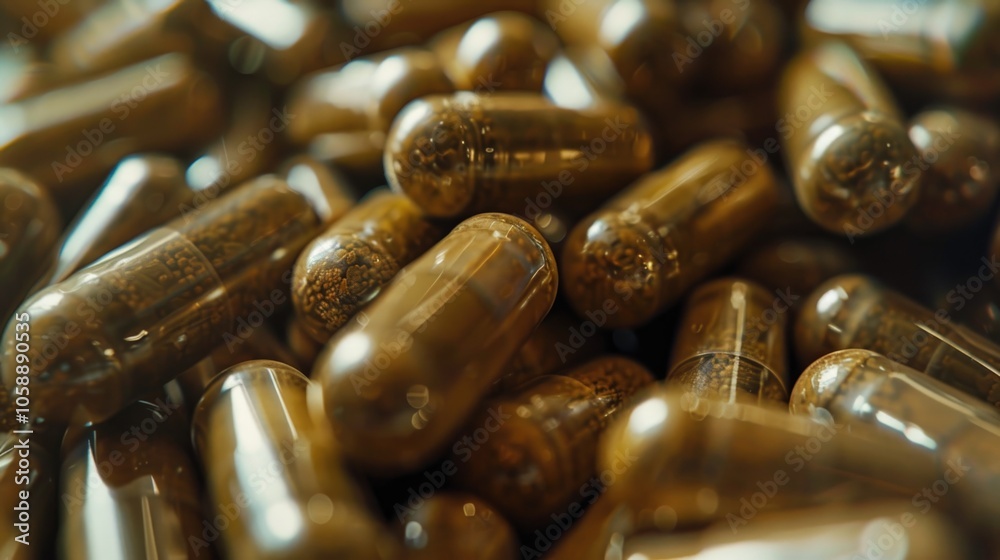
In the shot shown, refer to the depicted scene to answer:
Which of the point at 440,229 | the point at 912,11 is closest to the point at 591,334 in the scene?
the point at 440,229

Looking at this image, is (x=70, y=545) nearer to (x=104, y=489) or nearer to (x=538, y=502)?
(x=104, y=489)

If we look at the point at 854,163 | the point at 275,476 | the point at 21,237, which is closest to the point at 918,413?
the point at 854,163

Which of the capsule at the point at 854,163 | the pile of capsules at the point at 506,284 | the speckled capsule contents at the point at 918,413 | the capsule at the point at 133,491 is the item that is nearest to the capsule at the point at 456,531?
the pile of capsules at the point at 506,284

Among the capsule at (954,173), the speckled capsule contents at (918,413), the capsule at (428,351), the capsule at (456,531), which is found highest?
the capsule at (428,351)

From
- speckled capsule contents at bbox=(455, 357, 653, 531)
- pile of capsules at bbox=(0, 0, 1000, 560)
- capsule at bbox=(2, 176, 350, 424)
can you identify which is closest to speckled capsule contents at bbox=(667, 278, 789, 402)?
pile of capsules at bbox=(0, 0, 1000, 560)

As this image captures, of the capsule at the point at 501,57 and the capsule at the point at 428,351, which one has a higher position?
the capsule at the point at 501,57

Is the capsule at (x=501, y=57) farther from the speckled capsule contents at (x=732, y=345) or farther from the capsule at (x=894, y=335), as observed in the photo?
the capsule at (x=894, y=335)

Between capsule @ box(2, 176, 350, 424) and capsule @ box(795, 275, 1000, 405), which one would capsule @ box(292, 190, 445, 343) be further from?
capsule @ box(795, 275, 1000, 405)
